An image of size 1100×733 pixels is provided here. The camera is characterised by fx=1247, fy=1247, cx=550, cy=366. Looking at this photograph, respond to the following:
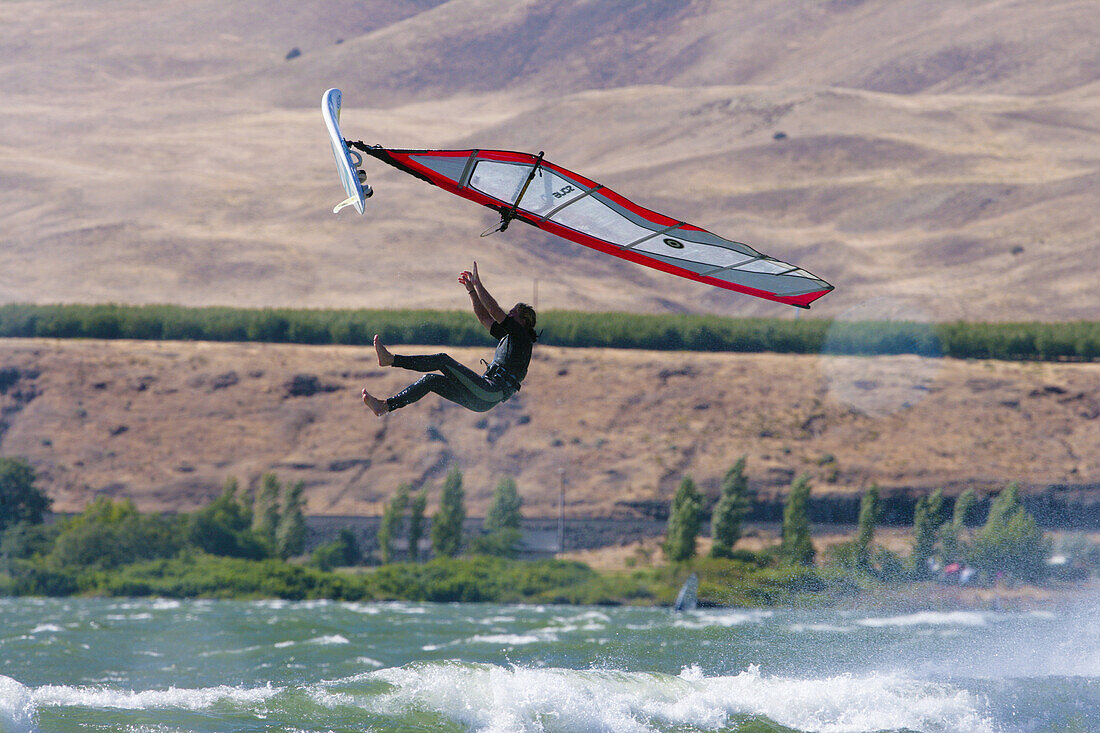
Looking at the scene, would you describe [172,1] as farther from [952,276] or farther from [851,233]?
[952,276]

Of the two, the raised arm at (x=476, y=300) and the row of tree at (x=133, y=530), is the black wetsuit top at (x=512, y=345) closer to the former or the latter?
the raised arm at (x=476, y=300)

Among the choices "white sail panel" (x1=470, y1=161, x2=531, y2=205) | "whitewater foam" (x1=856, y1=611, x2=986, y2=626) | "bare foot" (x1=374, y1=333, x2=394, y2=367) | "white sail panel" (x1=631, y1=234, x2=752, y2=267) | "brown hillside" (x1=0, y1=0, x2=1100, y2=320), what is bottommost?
"whitewater foam" (x1=856, y1=611, x2=986, y2=626)

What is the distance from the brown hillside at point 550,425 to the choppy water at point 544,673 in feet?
75.2

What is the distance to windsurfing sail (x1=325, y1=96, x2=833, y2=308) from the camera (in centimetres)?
1090

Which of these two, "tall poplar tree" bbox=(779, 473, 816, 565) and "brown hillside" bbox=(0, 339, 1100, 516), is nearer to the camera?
"tall poplar tree" bbox=(779, 473, 816, 565)

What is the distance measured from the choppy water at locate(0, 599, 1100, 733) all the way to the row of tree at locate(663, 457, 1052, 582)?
1126 cm

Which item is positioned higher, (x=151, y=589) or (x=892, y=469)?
(x=892, y=469)

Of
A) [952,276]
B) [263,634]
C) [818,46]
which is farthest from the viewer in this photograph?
[818,46]

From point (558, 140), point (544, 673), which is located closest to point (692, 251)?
point (544, 673)

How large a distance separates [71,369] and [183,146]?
251 feet

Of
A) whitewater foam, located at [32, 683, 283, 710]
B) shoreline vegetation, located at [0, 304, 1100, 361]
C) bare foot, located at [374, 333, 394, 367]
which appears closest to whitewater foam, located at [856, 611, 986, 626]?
whitewater foam, located at [32, 683, 283, 710]

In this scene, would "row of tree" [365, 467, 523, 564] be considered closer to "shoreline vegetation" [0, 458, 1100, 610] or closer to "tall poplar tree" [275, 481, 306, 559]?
"shoreline vegetation" [0, 458, 1100, 610]

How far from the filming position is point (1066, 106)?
13138cm

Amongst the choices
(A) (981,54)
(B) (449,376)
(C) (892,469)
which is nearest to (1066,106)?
(A) (981,54)
